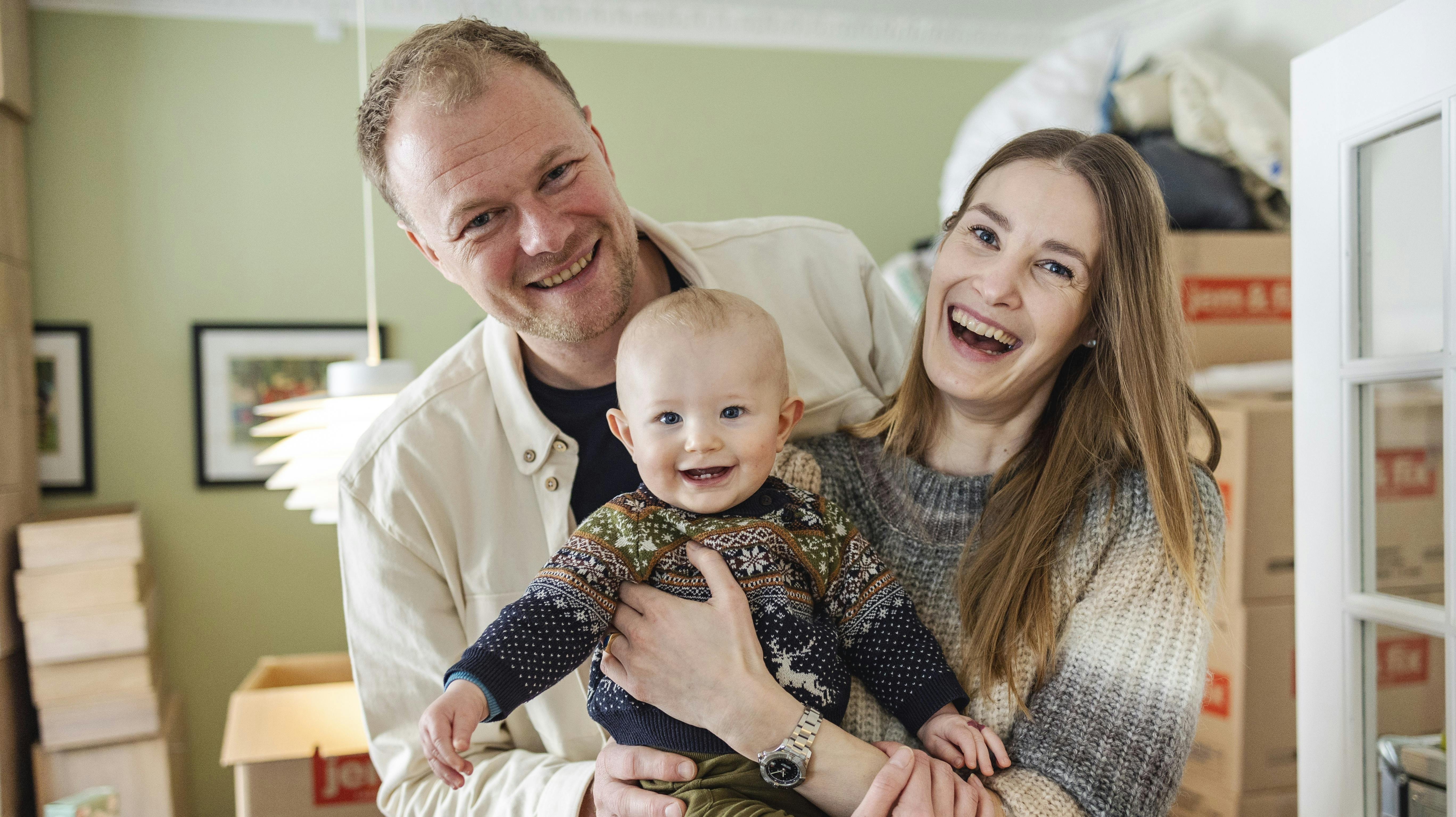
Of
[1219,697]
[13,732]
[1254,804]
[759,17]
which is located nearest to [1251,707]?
[1219,697]

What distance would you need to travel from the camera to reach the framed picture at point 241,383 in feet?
11.6

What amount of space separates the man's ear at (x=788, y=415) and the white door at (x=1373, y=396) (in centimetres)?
85

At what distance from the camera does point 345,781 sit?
2.30 metres

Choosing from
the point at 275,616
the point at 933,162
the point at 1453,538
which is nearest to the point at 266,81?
the point at 275,616

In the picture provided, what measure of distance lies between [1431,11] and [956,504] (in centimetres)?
89

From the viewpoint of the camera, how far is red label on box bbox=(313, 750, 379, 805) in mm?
2301

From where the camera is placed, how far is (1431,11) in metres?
1.26

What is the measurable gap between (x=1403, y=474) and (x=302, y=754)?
229 centimetres

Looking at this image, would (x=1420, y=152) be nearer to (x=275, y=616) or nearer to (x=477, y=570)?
(x=477, y=570)

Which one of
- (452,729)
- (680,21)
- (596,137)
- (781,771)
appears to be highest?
(680,21)

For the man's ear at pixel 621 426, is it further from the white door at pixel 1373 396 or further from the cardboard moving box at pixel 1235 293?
the cardboard moving box at pixel 1235 293

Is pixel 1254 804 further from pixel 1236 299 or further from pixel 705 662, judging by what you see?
pixel 705 662

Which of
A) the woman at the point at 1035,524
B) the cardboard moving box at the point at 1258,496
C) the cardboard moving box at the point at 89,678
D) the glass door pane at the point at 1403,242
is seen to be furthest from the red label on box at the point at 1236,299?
the cardboard moving box at the point at 89,678

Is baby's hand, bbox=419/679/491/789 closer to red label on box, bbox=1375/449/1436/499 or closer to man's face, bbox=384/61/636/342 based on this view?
man's face, bbox=384/61/636/342
